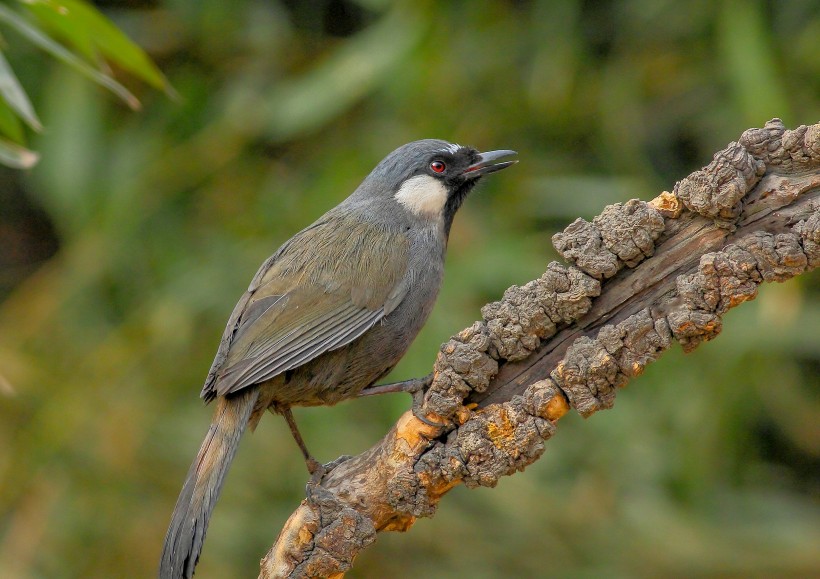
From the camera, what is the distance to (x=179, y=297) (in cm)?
609

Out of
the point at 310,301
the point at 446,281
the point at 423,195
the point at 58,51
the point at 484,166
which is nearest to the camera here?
the point at 58,51

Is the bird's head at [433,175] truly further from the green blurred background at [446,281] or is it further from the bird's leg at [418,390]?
the green blurred background at [446,281]

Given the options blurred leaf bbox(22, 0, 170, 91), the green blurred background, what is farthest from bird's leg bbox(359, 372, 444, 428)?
the green blurred background

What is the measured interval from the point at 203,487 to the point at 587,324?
4.18ft

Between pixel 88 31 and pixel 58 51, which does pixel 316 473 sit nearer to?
pixel 58 51

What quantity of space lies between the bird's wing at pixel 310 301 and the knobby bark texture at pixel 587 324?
0.57m

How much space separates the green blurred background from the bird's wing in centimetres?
163

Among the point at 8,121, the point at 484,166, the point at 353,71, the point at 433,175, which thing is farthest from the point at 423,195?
the point at 353,71

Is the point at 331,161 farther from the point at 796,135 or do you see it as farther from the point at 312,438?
the point at 796,135

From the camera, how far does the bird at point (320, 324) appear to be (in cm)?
342

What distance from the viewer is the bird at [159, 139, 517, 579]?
3.42m

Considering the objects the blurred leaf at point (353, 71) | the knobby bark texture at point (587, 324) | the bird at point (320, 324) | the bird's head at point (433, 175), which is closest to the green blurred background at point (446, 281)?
the blurred leaf at point (353, 71)

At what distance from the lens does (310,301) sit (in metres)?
3.79

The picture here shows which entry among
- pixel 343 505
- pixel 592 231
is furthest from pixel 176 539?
pixel 592 231
